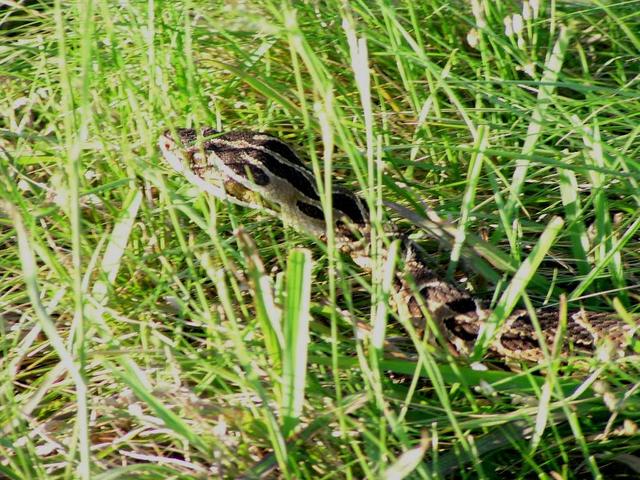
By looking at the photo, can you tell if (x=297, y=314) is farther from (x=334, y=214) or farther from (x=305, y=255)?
(x=334, y=214)

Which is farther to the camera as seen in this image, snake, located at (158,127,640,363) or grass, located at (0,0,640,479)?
snake, located at (158,127,640,363)

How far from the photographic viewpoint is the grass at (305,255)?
260 centimetres

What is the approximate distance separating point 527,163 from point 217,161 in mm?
1222

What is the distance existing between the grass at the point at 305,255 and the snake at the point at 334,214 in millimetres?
85

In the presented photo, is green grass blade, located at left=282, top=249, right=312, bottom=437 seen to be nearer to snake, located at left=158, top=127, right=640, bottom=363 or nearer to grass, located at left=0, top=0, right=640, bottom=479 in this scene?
grass, located at left=0, top=0, right=640, bottom=479

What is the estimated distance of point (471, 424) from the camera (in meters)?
2.73

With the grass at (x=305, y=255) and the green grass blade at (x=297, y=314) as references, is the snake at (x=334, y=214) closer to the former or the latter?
the grass at (x=305, y=255)

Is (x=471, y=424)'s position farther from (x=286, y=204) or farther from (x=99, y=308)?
(x=286, y=204)

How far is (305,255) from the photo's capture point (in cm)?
257

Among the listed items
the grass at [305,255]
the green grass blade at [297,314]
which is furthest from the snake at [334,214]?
the green grass blade at [297,314]

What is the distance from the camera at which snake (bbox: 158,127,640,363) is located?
343 cm

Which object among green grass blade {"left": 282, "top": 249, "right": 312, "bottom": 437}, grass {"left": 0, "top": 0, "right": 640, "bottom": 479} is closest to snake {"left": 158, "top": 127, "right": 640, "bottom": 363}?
grass {"left": 0, "top": 0, "right": 640, "bottom": 479}

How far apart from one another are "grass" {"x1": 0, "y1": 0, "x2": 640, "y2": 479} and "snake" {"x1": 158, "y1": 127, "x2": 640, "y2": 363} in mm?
85

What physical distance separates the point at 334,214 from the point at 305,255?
141 centimetres
